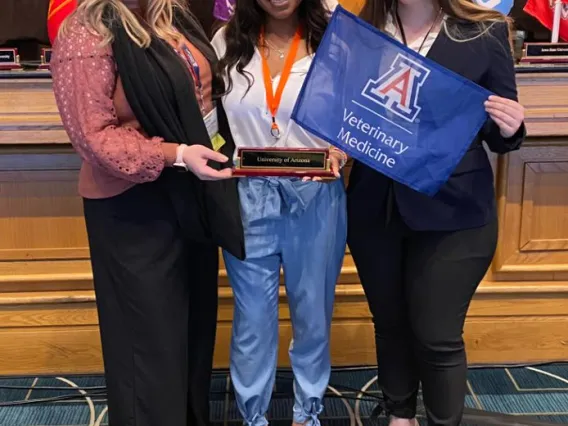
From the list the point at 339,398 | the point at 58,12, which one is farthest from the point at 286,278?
the point at 58,12

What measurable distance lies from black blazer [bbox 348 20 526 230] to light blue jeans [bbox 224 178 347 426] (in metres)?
0.09

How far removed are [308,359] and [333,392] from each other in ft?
1.60

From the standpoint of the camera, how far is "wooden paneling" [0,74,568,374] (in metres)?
2.00

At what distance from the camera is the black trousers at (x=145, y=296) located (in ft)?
4.34

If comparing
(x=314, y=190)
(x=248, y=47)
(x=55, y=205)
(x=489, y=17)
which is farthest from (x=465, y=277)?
(x=55, y=205)

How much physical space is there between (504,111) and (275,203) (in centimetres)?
51

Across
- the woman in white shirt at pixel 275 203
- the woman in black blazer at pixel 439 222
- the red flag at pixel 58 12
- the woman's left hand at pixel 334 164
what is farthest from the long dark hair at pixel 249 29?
the red flag at pixel 58 12

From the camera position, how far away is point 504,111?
127 centimetres

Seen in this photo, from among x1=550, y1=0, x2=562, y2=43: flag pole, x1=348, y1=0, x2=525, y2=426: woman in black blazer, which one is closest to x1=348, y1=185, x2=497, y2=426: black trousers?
x1=348, y1=0, x2=525, y2=426: woman in black blazer

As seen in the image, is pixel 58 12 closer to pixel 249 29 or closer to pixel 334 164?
pixel 249 29

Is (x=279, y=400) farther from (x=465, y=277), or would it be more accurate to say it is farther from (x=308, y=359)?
(x=465, y=277)

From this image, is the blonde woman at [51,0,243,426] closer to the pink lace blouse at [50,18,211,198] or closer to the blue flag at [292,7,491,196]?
the pink lace blouse at [50,18,211,198]

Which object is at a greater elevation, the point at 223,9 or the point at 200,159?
the point at 223,9

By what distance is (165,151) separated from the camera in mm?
1231
